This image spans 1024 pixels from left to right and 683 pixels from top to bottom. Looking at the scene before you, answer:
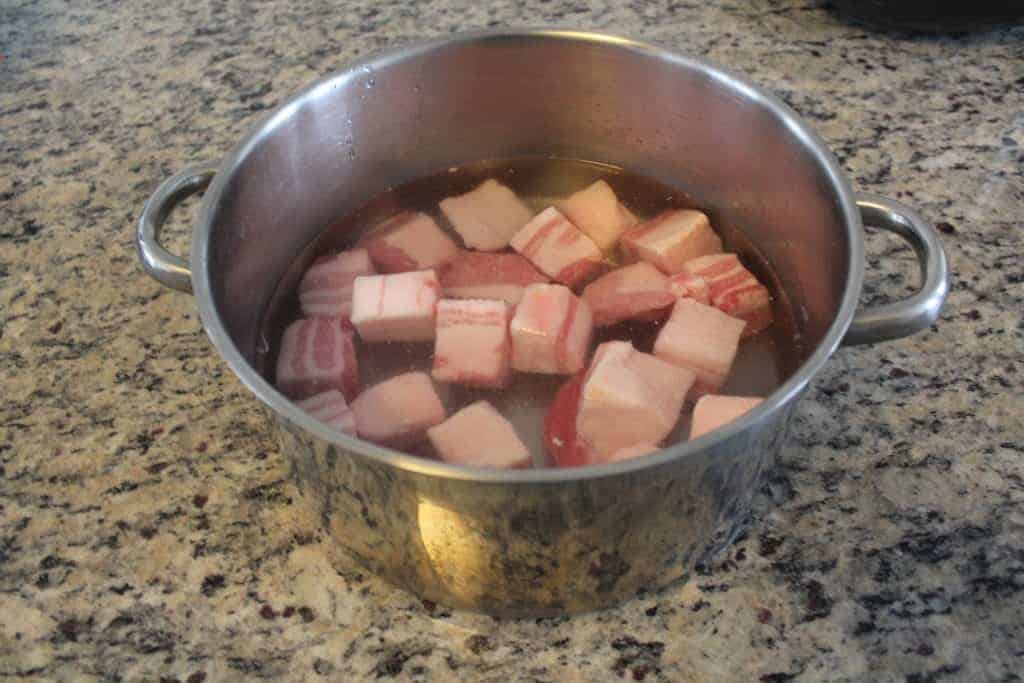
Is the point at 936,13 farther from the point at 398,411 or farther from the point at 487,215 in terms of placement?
the point at 398,411

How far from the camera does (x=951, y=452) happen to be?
44.5 inches

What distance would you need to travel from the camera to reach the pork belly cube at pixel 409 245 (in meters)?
1.34

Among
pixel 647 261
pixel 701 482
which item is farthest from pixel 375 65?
pixel 701 482

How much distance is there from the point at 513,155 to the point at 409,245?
236 millimetres

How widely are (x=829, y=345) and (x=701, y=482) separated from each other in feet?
0.52

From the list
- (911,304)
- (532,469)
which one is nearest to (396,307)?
(532,469)

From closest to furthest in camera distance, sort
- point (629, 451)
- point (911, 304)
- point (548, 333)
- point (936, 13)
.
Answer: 1. point (911, 304)
2. point (629, 451)
3. point (548, 333)
4. point (936, 13)

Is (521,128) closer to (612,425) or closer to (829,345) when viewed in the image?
(612,425)

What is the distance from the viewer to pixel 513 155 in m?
1.47

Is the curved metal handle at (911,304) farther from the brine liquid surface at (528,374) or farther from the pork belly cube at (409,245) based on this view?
the pork belly cube at (409,245)

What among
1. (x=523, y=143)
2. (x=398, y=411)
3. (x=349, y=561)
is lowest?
(x=349, y=561)

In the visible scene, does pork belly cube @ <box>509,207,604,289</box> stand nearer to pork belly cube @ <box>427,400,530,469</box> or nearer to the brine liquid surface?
the brine liquid surface

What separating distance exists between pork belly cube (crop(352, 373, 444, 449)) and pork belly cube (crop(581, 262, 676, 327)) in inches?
9.9

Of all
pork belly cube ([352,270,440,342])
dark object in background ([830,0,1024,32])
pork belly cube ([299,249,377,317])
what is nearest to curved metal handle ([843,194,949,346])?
pork belly cube ([352,270,440,342])
